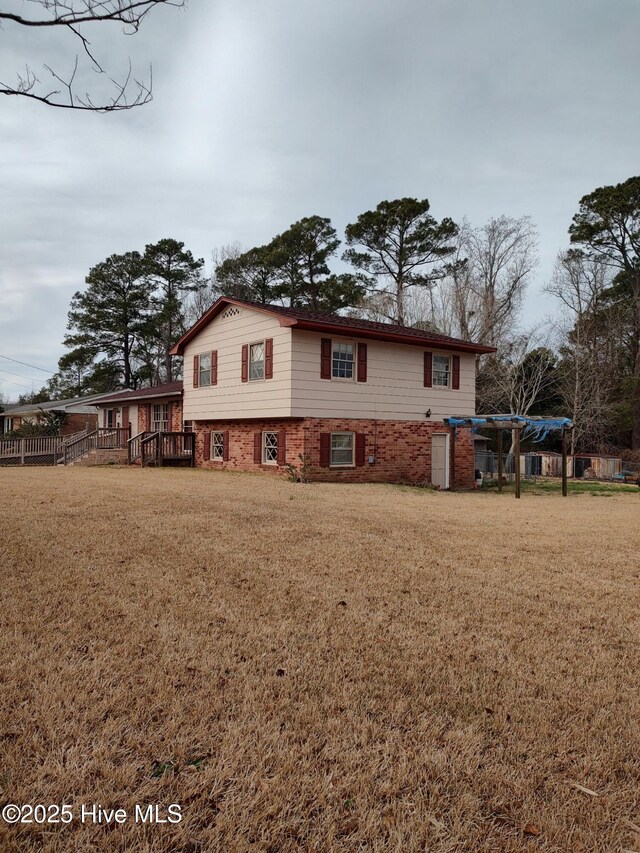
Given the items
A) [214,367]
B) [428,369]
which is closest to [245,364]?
[214,367]

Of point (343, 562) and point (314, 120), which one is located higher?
point (314, 120)

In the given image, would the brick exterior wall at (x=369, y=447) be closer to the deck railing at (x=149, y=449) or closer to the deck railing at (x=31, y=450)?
the deck railing at (x=149, y=449)

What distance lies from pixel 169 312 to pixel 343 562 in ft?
130

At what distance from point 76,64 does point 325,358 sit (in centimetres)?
1301

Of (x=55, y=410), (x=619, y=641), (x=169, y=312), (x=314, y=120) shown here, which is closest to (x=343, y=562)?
(x=619, y=641)

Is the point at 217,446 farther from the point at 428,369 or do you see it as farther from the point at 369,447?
the point at 428,369

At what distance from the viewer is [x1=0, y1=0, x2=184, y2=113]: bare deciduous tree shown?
3900mm

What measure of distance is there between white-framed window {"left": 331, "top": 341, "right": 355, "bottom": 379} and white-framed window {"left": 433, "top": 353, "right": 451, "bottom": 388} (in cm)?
381

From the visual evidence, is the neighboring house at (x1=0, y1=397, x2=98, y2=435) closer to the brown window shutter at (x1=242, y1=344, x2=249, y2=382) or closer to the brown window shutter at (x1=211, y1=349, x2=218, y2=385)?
the brown window shutter at (x1=211, y1=349, x2=218, y2=385)

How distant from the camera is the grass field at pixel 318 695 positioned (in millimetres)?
2092

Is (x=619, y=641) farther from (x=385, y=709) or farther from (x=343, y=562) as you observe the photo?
(x=343, y=562)

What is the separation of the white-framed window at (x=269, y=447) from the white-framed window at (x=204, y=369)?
Result: 409 cm

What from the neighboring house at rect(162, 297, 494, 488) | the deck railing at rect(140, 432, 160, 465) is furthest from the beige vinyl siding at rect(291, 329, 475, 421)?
the deck railing at rect(140, 432, 160, 465)

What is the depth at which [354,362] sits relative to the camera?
701 inches
